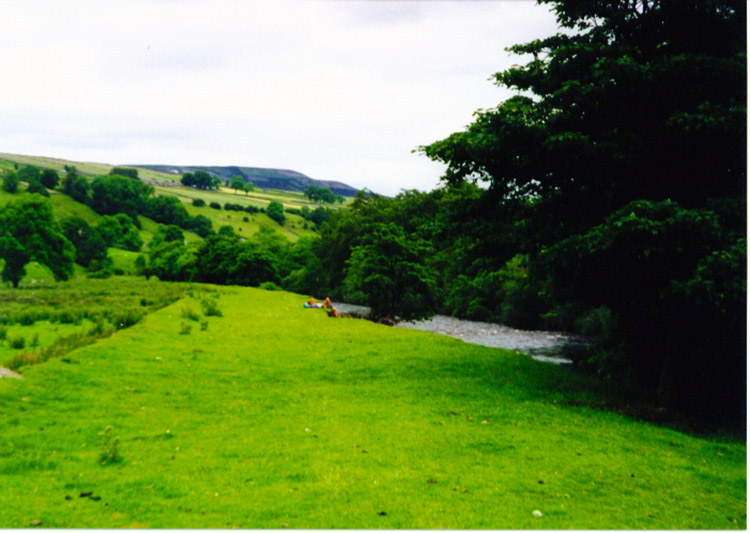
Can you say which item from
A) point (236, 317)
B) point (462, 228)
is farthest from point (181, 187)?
point (462, 228)

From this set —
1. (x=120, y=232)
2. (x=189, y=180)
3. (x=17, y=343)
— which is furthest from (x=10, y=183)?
(x=189, y=180)

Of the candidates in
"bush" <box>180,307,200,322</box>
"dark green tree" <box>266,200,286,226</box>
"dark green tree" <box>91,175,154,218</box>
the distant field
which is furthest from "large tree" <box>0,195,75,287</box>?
"dark green tree" <box>266,200,286,226</box>

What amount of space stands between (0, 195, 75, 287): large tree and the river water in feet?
124

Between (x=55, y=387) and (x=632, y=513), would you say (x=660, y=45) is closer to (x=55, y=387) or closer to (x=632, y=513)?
(x=632, y=513)

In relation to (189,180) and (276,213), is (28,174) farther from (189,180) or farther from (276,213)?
(189,180)

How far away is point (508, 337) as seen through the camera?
44438mm

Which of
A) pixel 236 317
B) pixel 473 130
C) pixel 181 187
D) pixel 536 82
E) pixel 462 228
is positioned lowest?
pixel 236 317

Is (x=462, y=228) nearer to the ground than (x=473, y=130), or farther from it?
nearer to the ground

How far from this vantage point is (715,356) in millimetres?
14688

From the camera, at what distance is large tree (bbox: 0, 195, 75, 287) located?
53875 mm

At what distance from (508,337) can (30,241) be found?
1877 inches

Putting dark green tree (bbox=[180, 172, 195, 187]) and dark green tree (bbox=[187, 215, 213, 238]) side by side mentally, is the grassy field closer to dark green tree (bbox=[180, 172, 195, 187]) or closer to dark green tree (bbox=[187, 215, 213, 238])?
dark green tree (bbox=[187, 215, 213, 238])

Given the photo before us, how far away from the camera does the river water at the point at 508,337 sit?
36656 millimetres

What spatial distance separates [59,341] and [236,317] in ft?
42.0
